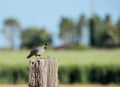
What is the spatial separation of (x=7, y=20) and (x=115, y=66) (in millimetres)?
68294

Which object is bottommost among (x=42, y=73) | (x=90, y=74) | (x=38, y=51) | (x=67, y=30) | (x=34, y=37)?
(x=90, y=74)

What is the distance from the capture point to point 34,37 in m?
78.8

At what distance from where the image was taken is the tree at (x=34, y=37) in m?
71.8

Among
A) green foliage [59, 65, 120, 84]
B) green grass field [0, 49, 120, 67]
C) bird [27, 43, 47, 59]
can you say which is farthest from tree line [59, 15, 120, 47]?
bird [27, 43, 47, 59]

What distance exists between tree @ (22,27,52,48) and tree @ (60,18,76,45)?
224 cm

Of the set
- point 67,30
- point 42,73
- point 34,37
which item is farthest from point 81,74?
point 67,30

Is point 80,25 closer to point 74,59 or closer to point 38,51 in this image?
point 74,59

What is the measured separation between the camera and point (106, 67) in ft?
88.5

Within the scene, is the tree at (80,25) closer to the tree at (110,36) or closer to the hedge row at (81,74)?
the tree at (110,36)

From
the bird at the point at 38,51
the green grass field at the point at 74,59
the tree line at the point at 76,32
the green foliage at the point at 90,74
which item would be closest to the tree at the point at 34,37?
the tree line at the point at 76,32

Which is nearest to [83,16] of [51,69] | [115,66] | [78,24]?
[78,24]

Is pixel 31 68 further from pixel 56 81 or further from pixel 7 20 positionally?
pixel 7 20

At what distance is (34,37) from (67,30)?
5.85 metres

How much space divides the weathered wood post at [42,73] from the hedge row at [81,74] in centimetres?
2054
